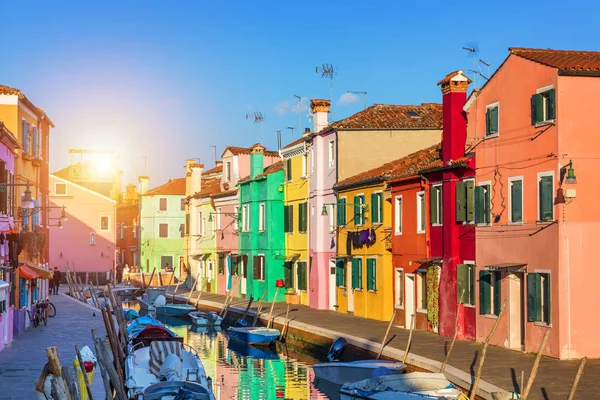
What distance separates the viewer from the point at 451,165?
31.0m

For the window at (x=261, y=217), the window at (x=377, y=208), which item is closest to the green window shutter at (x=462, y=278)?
the window at (x=377, y=208)

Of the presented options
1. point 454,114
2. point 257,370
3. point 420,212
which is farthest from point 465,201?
point 257,370

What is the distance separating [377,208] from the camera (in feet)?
129

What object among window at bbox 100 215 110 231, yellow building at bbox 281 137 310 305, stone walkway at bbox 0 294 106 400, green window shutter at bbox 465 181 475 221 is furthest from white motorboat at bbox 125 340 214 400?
window at bbox 100 215 110 231

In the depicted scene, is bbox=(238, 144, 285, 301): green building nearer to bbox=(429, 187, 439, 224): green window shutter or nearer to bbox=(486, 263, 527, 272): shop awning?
bbox=(429, 187, 439, 224): green window shutter

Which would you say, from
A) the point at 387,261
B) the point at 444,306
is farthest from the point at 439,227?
the point at 387,261

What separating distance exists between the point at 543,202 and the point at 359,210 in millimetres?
15603

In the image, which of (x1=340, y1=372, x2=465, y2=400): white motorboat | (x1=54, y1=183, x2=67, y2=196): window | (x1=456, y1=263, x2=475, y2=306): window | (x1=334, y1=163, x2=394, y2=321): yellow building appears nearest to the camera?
(x1=340, y1=372, x2=465, y2=400): white motorboat

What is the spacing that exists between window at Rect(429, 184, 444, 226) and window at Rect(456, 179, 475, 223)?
6.18ft

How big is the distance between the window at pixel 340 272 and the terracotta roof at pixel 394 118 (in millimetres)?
5988

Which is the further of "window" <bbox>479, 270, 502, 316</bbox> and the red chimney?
the red chimney

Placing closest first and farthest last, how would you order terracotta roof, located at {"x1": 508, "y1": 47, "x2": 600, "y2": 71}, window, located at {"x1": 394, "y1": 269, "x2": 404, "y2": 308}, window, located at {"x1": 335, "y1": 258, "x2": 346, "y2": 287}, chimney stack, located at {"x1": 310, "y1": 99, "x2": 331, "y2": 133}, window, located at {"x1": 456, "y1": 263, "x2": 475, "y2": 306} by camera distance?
terracotta roof, located at {"x1": 508, "y1": 47, "x2": 600, "y2": 71} < window, located at {"x1": 456, "y1": 263, "x2": 475, "y2": 306} < window, located at {"x1": 394, "y1": 269, "x2": 404, "y2": 308} < window, located at {"x1": 335, "y1": 258, "x2": 346, "y2": 287} < chimney stack, located at {"x1": 310, "y1": 99, "x2": 331, "y2": 133}

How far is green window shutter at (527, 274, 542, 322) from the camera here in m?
26.3

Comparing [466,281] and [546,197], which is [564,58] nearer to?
[546,197]
